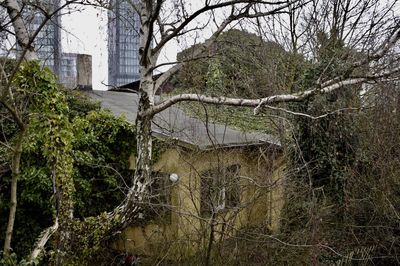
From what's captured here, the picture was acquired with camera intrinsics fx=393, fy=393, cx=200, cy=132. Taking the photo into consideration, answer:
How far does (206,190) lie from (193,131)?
7.88 feet

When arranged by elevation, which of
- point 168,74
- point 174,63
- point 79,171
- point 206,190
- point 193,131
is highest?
point 174,63

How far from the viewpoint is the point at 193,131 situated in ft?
31.2

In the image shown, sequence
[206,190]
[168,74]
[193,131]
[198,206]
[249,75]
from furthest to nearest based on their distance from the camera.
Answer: [249,75] → [193,131] → [198,206] → [168,74] → [206,190]

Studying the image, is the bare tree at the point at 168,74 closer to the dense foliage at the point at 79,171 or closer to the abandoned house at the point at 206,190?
the abandoned house at the point at 206,190

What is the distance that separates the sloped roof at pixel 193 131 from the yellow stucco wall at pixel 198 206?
267 millimetres

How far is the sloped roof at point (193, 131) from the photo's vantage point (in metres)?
8.84

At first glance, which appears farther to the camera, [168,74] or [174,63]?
[168,74]

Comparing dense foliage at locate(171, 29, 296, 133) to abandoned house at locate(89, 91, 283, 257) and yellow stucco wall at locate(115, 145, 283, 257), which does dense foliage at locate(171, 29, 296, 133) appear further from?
yellow stucco wall at locate(115, 145, 283, 257)

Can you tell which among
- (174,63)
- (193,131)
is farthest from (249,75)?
(174,63)

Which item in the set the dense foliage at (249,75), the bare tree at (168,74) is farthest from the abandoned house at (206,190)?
the dense foliage at (249,75)

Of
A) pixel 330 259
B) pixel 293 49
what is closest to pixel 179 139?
pixel 330 259

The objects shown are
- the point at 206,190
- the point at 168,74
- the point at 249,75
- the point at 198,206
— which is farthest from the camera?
the point at 249,75

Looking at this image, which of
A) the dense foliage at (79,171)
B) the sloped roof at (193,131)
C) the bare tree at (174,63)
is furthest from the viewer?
the sloped roof at (193,131)

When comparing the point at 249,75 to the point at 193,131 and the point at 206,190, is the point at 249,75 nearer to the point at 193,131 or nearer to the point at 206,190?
the point at 193,131
